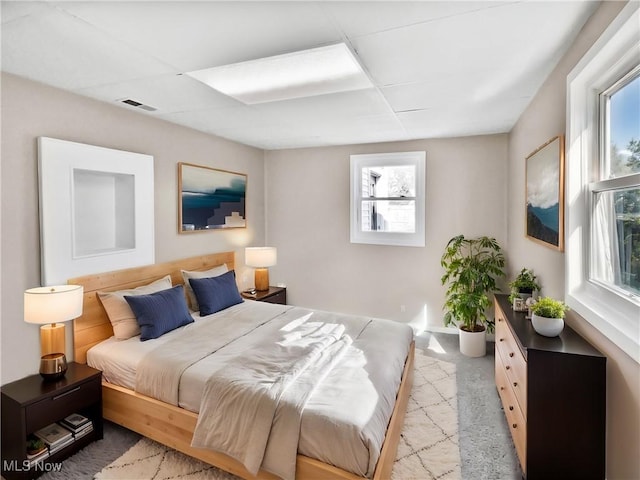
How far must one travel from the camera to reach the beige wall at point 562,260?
4.74 feet

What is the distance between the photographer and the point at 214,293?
11.2 feet

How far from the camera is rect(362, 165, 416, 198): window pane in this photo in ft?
14.7

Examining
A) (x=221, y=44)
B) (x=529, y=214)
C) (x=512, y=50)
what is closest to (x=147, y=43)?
(x=221, y=44)

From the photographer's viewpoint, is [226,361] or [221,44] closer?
[221,44]

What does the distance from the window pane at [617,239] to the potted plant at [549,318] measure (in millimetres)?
259

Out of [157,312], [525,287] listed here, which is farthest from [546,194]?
[157,312]

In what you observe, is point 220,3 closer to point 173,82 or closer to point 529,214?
point 173,82

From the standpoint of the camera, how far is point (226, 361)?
2.32m

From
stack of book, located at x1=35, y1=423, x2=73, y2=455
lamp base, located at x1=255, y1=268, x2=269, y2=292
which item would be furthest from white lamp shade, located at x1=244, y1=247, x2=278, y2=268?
stack of book, located at x1=35, y1=423, x2=73, y2=455

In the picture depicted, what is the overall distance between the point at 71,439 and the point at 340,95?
3.10 metres

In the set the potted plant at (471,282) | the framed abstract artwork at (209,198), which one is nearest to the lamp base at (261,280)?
the framed abstract artwork at (209,198)

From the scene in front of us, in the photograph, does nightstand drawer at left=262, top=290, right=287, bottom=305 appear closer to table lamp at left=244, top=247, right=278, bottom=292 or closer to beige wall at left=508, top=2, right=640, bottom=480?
table lamp at left=244, top=247, right=278, bottom=292

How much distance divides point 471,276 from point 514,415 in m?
1.79

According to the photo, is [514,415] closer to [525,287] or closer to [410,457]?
[410,457]
